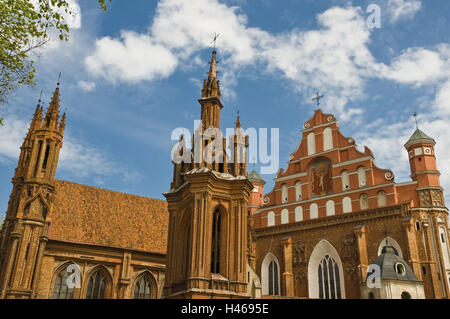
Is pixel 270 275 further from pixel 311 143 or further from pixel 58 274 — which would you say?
pixel 58 274

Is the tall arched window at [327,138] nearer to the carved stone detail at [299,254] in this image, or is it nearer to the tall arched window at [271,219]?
the tall arched window at [271,219]

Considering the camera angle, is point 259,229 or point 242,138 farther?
point 259,229

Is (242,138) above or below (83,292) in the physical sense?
above

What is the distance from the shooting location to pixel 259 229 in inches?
1411

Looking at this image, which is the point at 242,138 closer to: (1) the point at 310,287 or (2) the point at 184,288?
(2) the point at 184,288

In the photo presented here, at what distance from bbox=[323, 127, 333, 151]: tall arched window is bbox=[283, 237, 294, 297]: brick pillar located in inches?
324

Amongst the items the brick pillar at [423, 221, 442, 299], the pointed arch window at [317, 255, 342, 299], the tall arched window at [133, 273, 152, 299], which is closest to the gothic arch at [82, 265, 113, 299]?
the tall arched window at [133, 273, 152, 299]

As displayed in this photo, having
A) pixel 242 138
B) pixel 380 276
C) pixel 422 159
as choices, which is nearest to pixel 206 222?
pixel 242 138

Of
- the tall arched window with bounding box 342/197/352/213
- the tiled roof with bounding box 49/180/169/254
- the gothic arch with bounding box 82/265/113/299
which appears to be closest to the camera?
the gothic arch with bounding box 82/265/113/299

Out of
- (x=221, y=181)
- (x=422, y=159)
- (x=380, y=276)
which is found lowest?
(x=380, y=276)

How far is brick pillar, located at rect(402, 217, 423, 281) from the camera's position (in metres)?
27.2

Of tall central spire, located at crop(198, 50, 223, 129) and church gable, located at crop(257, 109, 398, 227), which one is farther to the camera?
church gable, located at crop(257, 109, 398, 227)

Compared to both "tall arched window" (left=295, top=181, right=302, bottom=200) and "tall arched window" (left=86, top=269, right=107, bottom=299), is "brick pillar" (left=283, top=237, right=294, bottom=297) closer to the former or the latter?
"tall arched window" (left=295, top=181, right=302, bottom=200)
